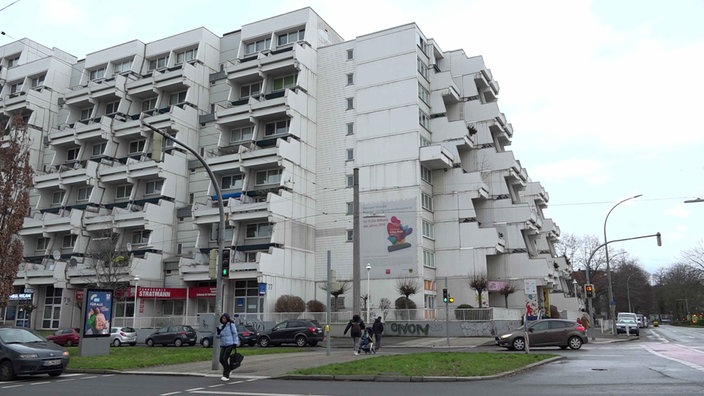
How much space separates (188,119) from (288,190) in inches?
522

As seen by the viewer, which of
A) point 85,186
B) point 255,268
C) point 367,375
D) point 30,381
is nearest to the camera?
point 367,375

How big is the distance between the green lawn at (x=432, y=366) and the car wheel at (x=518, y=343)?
7.09 meters

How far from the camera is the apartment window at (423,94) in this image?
48994 mm

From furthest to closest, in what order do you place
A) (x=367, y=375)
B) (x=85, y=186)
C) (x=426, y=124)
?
1. (x=85, y=186)
2. (x=426, y=124)
3. (x=367, y=375)

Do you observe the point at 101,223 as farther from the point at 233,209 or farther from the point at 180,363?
the point at 180,363

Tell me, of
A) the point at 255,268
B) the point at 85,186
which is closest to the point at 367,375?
the point at 255,268

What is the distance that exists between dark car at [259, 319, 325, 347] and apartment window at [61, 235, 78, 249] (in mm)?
30120

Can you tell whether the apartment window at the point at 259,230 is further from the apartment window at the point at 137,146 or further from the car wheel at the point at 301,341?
the car wheel at the point at 301,341

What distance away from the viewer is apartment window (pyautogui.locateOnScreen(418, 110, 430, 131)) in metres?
48.3

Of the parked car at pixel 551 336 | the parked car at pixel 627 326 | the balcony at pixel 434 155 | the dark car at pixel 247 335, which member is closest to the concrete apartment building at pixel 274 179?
Answer: the balcony at pixel 434 155

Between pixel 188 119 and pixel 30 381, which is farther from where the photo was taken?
pixel 188 119

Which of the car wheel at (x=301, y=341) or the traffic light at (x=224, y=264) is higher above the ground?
the traffic light at (x=224, y=264)

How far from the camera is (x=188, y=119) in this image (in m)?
52.7

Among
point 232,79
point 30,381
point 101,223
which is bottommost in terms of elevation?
point 30,381
